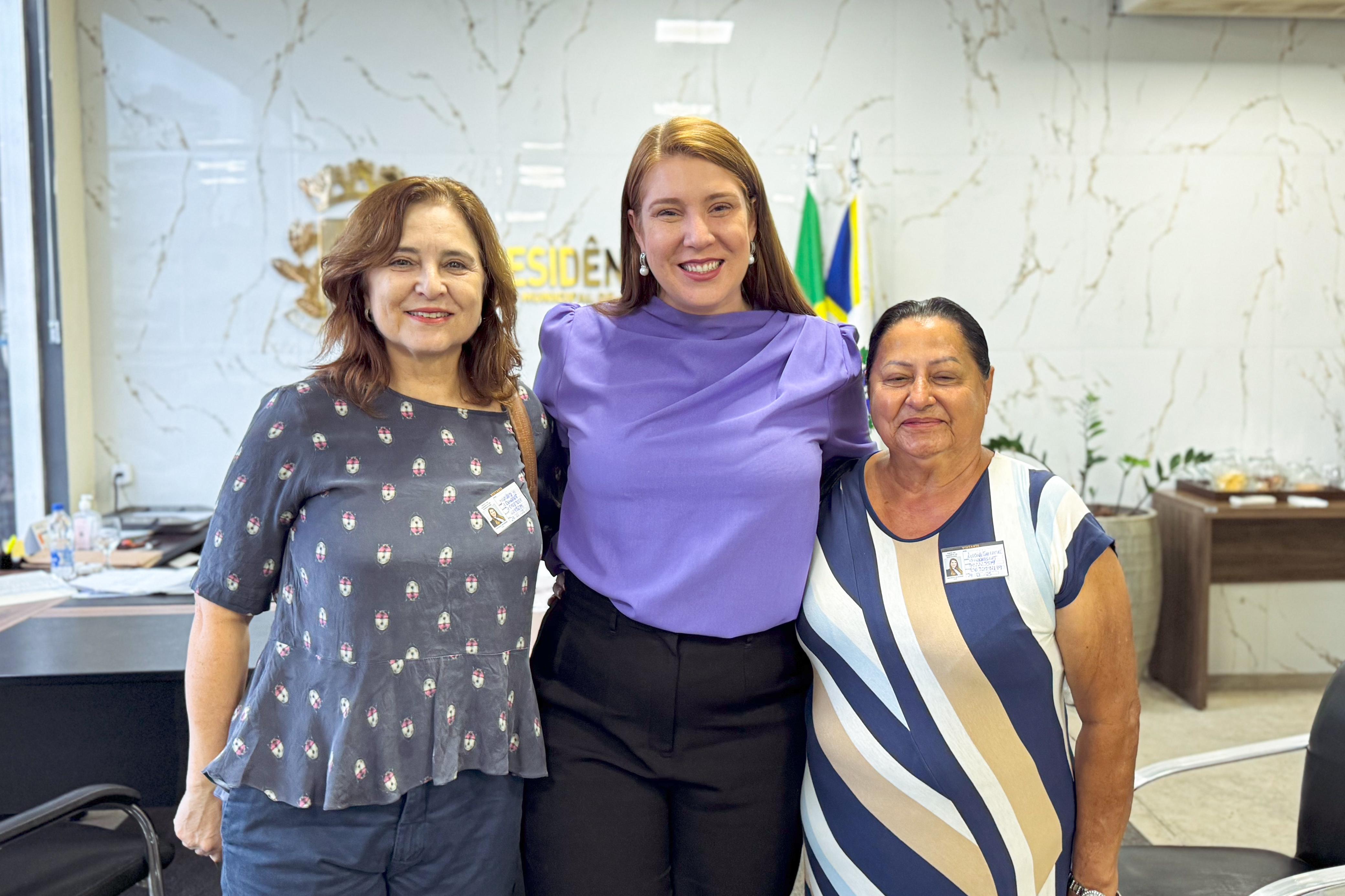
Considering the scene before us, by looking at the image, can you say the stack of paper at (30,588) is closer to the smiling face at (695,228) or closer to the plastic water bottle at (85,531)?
the plastic water bottle at (85,531)

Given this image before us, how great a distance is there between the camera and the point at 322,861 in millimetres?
1391

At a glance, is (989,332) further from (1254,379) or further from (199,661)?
(199,661)

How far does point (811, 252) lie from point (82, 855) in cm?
354

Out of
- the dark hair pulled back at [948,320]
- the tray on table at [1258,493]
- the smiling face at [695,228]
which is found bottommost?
the tray on table at [1258,493]

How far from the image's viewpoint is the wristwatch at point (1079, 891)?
154 centimetres

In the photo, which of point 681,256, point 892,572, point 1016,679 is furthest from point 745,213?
point 1016,679

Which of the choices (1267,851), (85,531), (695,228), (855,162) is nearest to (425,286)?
(695,228)

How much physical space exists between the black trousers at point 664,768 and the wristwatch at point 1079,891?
0.45m

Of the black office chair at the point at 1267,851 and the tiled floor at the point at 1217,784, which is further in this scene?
the tiled floor at the point at 1217,784

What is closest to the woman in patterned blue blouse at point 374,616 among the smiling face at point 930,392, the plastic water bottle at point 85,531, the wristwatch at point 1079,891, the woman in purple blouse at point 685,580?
the woman in purple blouse at point 685,580

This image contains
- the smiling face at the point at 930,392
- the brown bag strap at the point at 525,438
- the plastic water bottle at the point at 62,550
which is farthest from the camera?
the plastic water bottle at the point at 62,550

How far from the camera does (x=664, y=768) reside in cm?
154

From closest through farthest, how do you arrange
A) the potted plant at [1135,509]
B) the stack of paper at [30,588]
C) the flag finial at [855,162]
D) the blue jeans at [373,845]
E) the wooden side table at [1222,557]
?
the blue jeans at [373,845]
the stack of paper at [30,588]
the potted plant at [1135,509]
the wooden side table at [1222,557]
the flag finial at [855,162]

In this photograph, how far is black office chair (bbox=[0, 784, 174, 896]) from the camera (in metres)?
1.86
